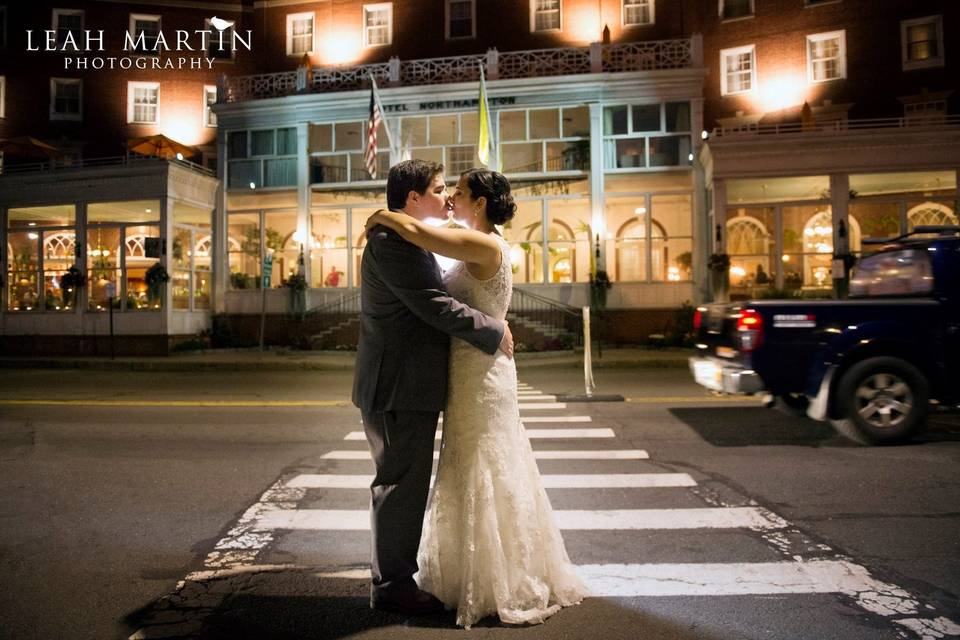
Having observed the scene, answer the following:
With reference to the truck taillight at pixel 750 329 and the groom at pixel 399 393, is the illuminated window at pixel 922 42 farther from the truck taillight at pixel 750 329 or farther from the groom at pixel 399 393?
the groom at pixel 399 393

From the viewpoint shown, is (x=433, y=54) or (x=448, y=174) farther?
(x=433, y=54)

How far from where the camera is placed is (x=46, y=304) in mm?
24672

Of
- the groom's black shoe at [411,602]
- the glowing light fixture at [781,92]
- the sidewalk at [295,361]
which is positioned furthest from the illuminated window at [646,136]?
the groom's black shoe at [411,602]

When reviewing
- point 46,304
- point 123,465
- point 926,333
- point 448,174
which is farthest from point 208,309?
point 926,333

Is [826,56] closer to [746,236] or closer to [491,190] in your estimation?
[746,236]

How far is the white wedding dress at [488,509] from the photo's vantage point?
3.08m

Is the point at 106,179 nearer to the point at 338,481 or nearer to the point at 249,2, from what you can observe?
the point at 249,2

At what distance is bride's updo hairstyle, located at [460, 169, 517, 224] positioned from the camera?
11.0 ft

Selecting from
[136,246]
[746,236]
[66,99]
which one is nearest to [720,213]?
[746,236]

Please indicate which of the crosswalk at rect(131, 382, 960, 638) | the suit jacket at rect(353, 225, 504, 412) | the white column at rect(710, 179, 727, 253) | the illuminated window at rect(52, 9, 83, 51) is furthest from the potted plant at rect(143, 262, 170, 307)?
the suit jacket at rect(353, 225, 504, 412)

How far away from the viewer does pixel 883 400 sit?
705 cm

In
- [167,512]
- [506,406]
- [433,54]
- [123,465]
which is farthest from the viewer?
[433,54]

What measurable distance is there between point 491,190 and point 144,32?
32.3 m

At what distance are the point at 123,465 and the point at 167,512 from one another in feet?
6.38
